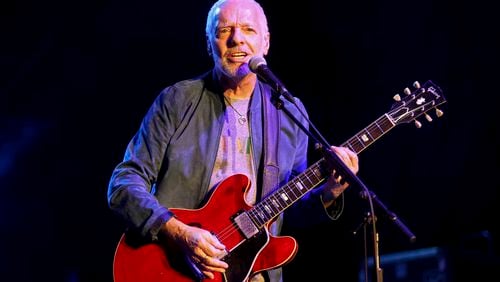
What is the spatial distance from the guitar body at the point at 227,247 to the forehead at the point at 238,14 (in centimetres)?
88

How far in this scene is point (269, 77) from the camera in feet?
9.55

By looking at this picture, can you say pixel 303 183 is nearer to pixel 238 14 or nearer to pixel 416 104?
pixel 416 104

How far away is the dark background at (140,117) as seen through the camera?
4773mm

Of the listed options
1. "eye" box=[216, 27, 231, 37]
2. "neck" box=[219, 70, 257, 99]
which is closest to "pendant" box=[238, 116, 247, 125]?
"neck" box=[219, 70, 257, 99]

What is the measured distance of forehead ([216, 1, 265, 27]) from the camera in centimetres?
353

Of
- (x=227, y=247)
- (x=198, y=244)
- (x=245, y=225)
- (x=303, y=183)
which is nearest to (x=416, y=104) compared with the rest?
(x=303, y=183)

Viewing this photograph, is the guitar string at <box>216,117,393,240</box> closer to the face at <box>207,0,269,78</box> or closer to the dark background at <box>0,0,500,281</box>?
the face at <box>207,0,269,78</box>

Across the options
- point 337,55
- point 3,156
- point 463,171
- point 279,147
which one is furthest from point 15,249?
point 463,171

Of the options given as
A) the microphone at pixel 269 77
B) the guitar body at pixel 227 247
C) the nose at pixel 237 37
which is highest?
the nose at pixel 237 37

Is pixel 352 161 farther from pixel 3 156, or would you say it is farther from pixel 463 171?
pixel 3 156

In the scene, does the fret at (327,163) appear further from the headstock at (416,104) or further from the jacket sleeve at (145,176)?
the jacket sleeve at (145,176)

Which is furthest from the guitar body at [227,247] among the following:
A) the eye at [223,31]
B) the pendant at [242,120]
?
the eye at [223,31]

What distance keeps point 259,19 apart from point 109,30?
1.70 m

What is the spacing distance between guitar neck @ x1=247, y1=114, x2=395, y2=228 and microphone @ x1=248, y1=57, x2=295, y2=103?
557mm
